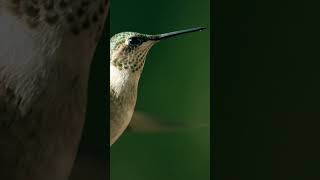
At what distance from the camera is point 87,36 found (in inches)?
54.5

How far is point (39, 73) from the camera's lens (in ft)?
4.54

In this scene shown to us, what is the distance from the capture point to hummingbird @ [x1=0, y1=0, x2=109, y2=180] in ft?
4.45

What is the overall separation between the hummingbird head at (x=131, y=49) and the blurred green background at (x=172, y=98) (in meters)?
0.02

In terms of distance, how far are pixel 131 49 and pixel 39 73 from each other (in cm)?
46

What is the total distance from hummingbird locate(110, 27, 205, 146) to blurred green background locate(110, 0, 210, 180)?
1.0 inches

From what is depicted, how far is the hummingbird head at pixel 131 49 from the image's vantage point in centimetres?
177

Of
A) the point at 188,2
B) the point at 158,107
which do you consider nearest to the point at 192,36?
the point at 188,2

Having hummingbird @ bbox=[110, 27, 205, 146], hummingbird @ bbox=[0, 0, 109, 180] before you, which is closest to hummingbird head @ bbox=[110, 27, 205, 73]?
hummingbird @ bbox=[110, 27, 205, 146]

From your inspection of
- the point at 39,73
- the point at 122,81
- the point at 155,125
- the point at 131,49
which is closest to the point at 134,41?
the point at 131,49

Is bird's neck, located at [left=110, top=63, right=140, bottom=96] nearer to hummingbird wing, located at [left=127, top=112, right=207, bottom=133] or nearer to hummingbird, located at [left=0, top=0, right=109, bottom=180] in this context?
hummingbird wing, located at [left=127, top=112, right=207, bottom=133]

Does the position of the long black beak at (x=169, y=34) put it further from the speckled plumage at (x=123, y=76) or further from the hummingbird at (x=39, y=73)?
the hummingbird at (x=39, y=73)

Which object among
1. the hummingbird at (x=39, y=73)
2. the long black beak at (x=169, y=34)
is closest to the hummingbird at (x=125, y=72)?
the long black beak at (x=169, y=34)
